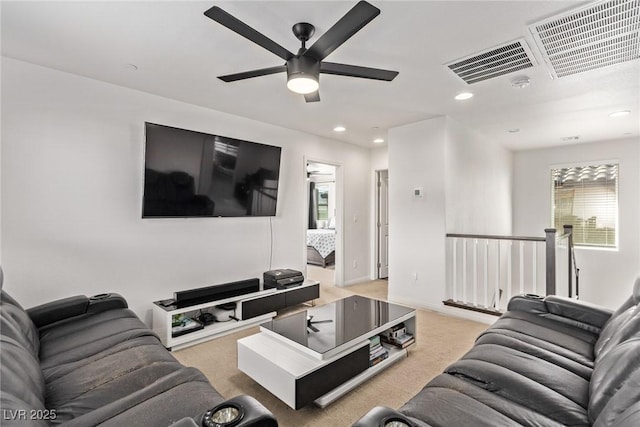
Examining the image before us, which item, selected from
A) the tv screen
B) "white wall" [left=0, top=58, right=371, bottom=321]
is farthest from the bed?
"white wall" [left=0, top=58, right=371, bottom=321]

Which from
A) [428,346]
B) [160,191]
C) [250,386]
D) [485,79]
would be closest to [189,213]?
[160,191]

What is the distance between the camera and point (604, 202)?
5.51m

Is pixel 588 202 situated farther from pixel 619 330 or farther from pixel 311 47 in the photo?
pixel 311 47

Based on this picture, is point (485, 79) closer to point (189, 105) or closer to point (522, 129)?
point (522, 129)

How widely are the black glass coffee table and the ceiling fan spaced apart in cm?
174

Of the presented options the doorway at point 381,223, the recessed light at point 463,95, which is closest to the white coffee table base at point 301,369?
the recessed light at point 463,95

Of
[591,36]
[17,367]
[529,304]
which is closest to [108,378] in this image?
[17,367]

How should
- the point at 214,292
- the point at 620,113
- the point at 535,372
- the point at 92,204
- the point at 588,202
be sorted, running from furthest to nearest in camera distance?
the point at 588,202
the point at 620,113
the point at 214,292
the point at 92,204
the point at 535,372

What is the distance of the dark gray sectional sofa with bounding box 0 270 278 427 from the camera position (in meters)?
1.15

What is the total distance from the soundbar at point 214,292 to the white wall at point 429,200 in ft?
6.91

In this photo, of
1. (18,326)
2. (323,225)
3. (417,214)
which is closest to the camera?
(18,326)

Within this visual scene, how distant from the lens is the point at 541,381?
1420mm

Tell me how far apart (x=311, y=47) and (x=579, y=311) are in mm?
2541

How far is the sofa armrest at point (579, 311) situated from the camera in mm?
2059
